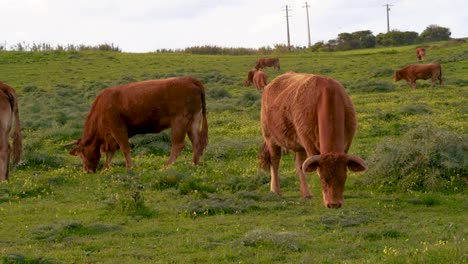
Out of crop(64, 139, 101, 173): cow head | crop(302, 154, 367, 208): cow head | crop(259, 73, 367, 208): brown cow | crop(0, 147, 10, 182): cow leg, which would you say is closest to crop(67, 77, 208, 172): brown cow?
crop(64, 139, 101, 173): cow head

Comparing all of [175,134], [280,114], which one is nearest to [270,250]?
[280,114]

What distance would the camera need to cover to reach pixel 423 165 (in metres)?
12.4

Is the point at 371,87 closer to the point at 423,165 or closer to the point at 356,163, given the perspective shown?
the point at 423,165

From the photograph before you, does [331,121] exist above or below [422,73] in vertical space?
above

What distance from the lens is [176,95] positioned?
51.6 feet

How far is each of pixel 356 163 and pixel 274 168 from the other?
8.90 ft

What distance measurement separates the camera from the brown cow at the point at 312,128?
32.4 ft

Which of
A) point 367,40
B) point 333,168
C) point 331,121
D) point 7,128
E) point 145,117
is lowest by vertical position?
point 333,168

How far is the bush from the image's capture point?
12.3 metres

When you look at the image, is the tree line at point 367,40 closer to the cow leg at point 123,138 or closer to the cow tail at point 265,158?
the cow leg at point 123,138

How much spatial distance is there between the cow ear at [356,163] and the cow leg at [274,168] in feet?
7.91

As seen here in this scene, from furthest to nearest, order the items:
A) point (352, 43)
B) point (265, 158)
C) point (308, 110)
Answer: point (352, 43)
point (265, 158)
point (308, 110)

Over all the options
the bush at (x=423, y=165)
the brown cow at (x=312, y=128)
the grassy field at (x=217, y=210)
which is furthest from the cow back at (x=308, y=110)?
the bush at (x=423, y=165)

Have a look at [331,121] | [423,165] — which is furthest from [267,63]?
[331,121]
